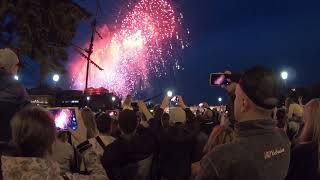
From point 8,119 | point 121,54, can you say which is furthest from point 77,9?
point 121,54

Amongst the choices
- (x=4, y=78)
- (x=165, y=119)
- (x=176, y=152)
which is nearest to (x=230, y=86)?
(x=4, y=78)

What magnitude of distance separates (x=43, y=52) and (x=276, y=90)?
1011cm

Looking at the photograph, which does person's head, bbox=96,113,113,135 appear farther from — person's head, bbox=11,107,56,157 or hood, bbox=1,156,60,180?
hood, bbox=1,156,60,180

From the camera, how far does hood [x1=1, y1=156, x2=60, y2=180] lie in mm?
3807

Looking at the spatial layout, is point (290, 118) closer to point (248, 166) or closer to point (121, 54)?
point (248, 166)

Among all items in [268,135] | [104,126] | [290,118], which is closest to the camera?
[268,135]

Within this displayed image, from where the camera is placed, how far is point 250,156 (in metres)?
3.12

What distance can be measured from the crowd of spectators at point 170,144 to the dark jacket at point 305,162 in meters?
0.01

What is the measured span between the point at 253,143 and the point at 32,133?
177 centimetres

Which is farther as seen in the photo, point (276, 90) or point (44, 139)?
point (44, 139)

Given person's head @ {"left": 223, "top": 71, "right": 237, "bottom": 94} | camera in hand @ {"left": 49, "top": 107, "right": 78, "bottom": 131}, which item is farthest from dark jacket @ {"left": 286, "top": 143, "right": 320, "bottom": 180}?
camera in hand @ {"left": 49, "top": 107, "right": 78, "bottom": 131}

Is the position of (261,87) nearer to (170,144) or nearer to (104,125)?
(104,125)

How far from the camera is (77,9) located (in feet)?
40.7

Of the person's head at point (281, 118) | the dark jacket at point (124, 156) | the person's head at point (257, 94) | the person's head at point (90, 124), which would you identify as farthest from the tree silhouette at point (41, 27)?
the person's head at point (257, 94)
